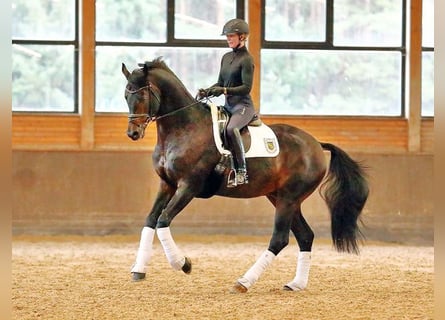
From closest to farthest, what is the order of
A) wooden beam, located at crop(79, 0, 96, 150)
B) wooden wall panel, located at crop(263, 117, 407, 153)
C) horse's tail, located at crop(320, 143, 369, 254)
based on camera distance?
horse's tail, located at crop(320, 143, 369, 254), wooden beam, located at crop(79, 0, 96, 150), wooden wall panel, located at crop(263, 117, 407, 153)

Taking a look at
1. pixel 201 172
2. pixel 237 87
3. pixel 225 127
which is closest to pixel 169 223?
pixel 201 172

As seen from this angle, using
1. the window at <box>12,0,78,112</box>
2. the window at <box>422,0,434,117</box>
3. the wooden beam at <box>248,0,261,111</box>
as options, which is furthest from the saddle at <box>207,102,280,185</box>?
the window at <box>422,0,434,117</box>

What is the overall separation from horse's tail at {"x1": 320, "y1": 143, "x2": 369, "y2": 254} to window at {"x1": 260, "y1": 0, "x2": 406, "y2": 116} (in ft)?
15.3

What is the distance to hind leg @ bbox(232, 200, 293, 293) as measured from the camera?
616 centimetres

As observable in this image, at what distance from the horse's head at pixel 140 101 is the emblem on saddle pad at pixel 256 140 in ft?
1.54

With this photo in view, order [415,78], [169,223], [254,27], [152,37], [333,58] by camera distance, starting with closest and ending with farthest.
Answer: [169,223]
[254,27]
[152,37]
[415,78]
[333,58]

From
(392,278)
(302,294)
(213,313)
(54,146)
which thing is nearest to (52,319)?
(213,313)

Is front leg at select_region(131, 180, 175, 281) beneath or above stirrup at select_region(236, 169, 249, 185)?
beneath

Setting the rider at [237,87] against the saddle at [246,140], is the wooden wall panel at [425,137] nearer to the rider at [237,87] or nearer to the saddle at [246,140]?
the saddle at [246,140]

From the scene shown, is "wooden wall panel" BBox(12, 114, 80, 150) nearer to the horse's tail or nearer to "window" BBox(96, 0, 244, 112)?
"window" BBox(96, 0, 244, 112)

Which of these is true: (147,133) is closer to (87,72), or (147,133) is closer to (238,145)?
(87,72)

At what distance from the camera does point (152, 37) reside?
11.4 m

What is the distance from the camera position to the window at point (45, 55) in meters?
11.3

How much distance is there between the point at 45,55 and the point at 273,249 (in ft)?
20.1
